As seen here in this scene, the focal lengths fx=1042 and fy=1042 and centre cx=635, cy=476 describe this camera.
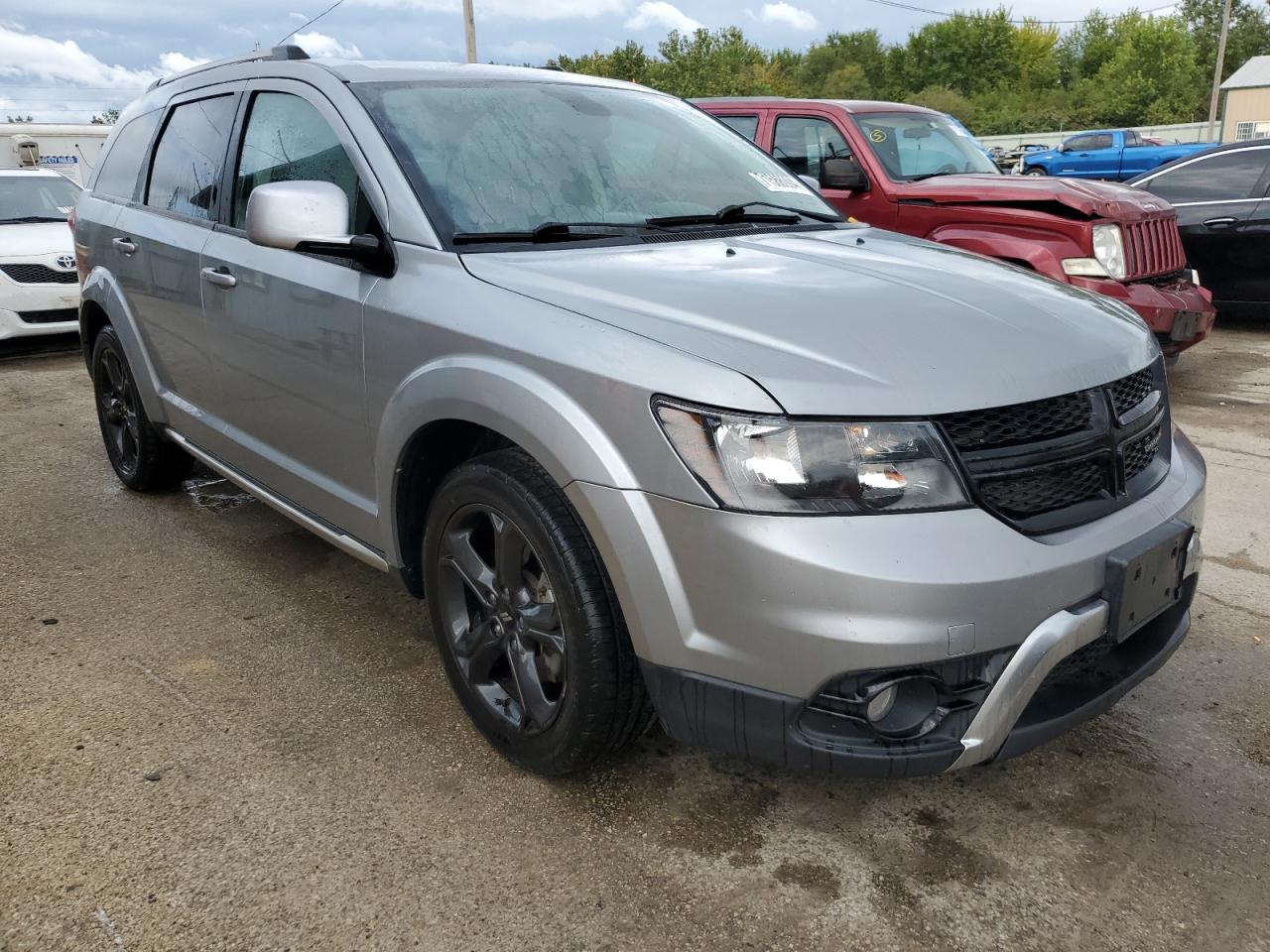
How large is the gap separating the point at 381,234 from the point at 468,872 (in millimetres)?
1589

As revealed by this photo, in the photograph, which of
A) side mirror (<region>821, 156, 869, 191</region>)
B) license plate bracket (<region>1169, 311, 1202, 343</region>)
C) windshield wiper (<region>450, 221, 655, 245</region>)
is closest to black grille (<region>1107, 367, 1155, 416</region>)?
windshield wiper (<region>450, 221, 655, 245</region>)

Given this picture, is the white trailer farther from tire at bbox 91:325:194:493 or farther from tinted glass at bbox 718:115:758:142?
tire at bbox 91:325:194:493

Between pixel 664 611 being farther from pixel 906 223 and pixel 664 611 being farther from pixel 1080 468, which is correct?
pixel 906 223

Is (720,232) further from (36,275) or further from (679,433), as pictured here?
(36,275)

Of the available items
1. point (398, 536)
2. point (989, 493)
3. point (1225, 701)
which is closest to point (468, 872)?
point (398, 536)

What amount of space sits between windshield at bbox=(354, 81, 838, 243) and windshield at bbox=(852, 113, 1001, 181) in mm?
3819

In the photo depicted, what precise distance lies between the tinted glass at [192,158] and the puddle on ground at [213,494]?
1.34m

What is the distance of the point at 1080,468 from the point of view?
2.14 m

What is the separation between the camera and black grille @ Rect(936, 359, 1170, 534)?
78.0 inches

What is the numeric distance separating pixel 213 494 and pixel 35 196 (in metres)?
6.81

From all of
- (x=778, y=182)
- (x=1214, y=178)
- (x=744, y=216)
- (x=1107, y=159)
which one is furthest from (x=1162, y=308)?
(x=1107, y=159)

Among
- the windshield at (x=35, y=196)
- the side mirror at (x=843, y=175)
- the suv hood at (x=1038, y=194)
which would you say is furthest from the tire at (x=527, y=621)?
the windshield at (x=35, y=196)

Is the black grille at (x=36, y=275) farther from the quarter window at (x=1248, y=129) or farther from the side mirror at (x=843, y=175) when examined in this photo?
the quarter window at (x=1248, y=129)

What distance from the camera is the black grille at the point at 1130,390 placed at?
88.6 inches
